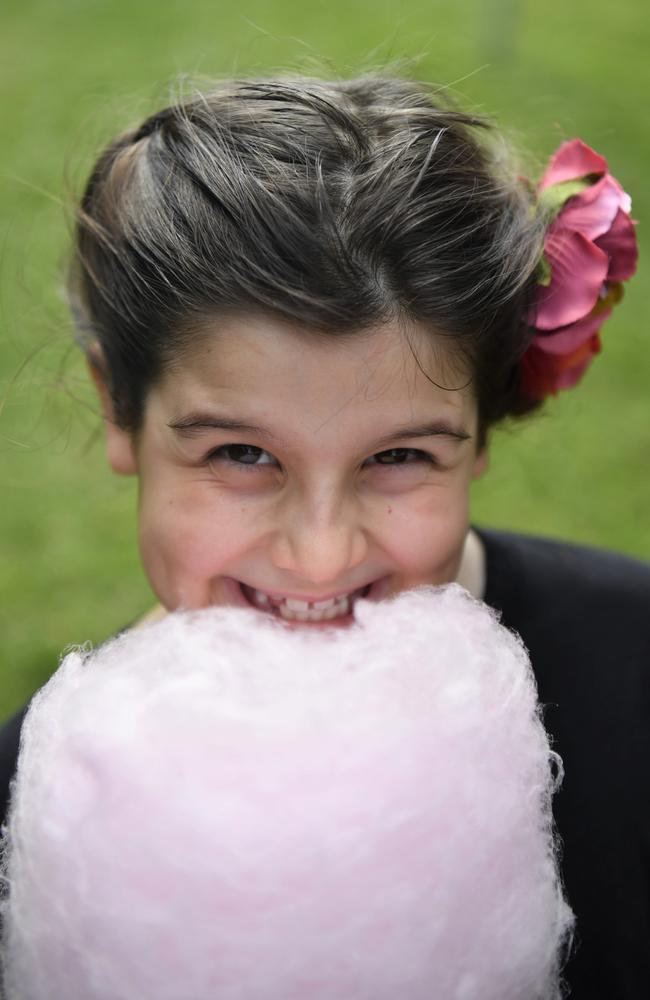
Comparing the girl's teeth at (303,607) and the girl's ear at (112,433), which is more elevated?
the girl's ear at (112,433)

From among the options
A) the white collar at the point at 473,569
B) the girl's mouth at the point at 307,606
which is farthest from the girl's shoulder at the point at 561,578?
the girl's mouth at the point at 307,606

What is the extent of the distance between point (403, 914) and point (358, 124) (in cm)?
90

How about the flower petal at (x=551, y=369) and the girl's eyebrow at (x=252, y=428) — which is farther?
the flower petal at (x=551, y=369)

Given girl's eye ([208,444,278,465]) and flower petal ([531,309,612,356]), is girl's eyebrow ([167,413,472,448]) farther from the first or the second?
A: flower petal ([531,309,612,356])

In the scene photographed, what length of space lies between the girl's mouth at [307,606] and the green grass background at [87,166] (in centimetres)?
40

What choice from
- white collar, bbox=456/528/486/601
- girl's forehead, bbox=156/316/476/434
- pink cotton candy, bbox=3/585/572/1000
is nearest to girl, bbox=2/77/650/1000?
girl's forehead, bbox=156/316/476/434

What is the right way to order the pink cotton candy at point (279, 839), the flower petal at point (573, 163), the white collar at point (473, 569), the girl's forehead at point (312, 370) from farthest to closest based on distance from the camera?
the white collar at point (473, 569), the flower petal at point (573, 163), the girl's forehead at point (312, 370), the pink cotton candy at point (279, 839)

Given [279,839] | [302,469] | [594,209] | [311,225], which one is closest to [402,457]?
[302,469]

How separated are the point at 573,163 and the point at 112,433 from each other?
72 centimetres

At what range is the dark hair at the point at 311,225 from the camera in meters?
1.25

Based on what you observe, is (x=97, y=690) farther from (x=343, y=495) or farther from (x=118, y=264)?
(x=118, y=264)

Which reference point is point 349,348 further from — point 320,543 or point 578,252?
point 578,252

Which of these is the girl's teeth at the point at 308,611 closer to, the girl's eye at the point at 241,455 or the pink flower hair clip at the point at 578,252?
the girl's eye at the point at 241,455

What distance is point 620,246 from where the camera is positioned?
4.81ft
